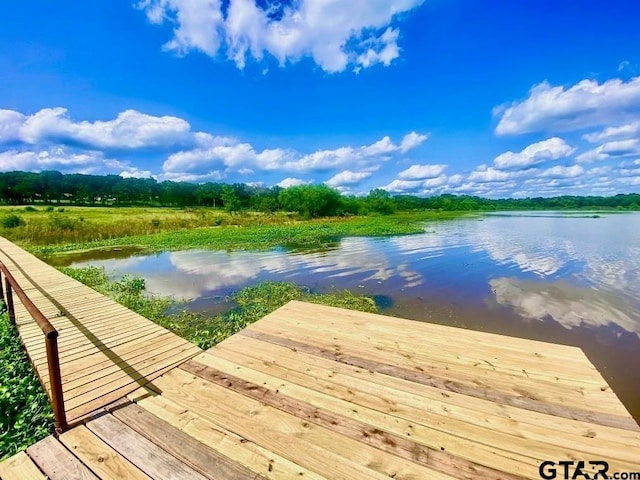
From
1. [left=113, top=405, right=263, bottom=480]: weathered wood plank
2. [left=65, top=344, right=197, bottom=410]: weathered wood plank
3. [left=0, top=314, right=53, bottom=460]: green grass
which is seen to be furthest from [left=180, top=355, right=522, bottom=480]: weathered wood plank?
[left=0, top=314, right=53, bottom=460]: green grass

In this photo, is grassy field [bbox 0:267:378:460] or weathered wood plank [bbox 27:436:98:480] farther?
grassy field [bbox 0:267:378:460]

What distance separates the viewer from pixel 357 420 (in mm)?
2410

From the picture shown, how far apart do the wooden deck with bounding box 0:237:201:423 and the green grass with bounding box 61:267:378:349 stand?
0.92 meters

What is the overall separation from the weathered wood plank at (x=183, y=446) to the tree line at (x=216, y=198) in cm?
5401

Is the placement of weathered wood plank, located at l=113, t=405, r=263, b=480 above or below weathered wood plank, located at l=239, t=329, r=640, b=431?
below

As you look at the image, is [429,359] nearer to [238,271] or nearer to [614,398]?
[614,398]

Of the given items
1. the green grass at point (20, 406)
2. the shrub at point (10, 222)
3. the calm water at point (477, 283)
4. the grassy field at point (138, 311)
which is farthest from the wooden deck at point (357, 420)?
the shrub at point (10, 222)

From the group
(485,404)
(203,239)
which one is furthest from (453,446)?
(203,239)

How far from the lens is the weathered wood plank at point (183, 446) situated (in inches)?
78.0

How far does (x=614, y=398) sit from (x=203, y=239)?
912 inches

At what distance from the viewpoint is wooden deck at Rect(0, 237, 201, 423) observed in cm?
326
